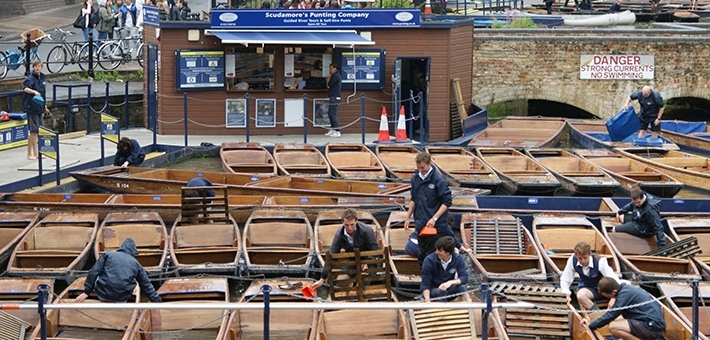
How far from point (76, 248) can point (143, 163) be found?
19.8ft

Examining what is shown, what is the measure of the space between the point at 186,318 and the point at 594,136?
15410mm

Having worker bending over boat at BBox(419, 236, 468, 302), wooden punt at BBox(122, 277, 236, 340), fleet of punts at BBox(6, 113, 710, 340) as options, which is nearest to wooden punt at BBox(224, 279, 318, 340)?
fleet of punts at BBox(6, 113, 710, 340)

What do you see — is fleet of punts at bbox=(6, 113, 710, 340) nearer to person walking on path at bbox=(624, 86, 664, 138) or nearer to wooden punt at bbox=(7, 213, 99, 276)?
Answer: wooden punt at bbox=(7, 213, 99, 276)

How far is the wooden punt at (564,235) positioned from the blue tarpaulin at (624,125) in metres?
7.86

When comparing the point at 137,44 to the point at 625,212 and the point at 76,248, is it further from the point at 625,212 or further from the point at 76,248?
the point at 625,212

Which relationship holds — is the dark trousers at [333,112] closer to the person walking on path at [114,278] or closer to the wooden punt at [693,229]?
the wooden punt at [693,229]

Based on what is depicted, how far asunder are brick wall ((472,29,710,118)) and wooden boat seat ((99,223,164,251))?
57.3 feet

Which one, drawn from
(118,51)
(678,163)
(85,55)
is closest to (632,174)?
(678,163)

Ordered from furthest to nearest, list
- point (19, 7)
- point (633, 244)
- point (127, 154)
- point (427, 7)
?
point (19, 7) < point (427, 7) < point (127, 154) < point (633, 244)

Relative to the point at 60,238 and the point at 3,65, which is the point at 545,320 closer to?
the point at 60,238

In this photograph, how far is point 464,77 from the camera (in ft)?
93.0

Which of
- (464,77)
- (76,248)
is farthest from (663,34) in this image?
(76,248)

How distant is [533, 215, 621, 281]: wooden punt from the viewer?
16.4m

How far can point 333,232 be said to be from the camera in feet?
57.1
